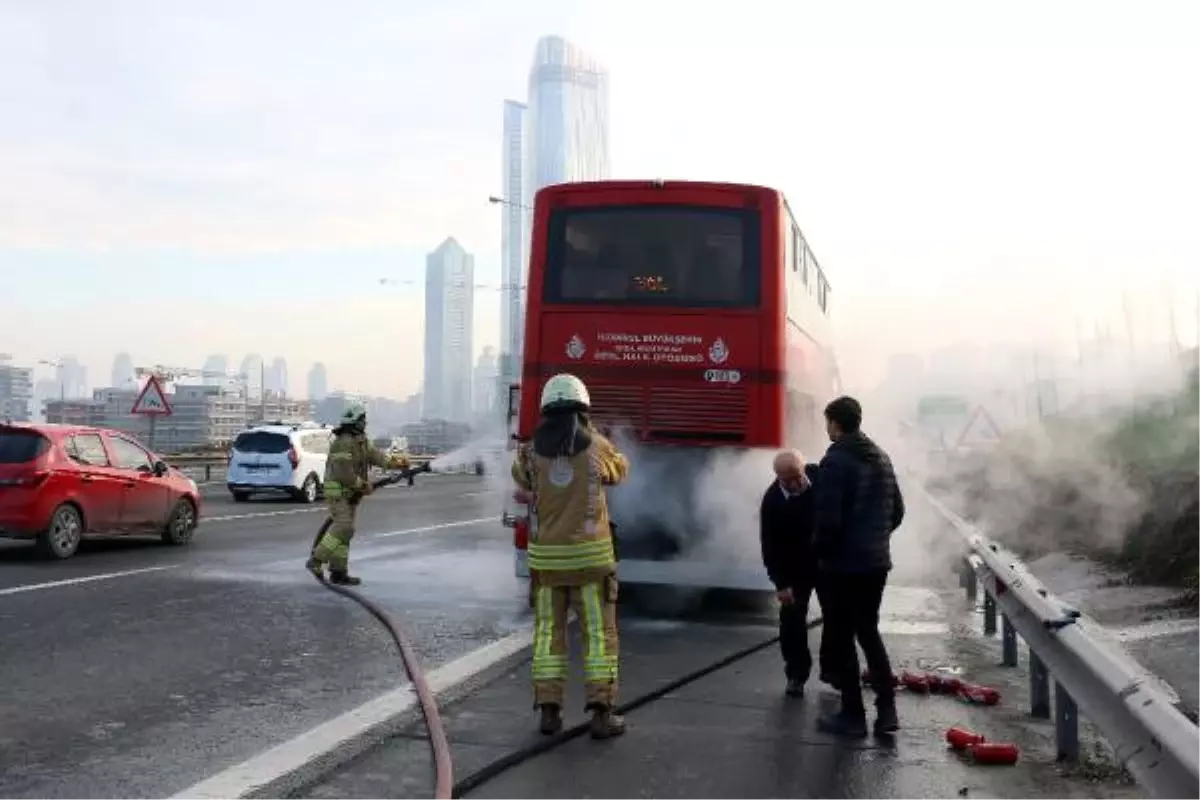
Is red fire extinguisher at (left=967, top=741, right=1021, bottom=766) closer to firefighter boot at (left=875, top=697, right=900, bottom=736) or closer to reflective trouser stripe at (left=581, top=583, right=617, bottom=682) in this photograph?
firefighter boot at (left=875, top=697, right=900, bottom=736)

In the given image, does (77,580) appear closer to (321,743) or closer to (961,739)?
(321,743)

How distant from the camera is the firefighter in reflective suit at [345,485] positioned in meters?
11.5

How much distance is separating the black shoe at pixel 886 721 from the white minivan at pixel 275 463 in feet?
67.6

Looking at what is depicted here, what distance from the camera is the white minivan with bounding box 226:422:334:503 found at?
2539cm

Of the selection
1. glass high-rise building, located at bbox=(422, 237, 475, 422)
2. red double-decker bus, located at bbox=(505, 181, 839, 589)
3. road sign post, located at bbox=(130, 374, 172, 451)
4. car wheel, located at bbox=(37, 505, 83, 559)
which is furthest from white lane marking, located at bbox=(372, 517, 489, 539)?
glass high-rise building, located at bbox=(422, 237, 475, 422)

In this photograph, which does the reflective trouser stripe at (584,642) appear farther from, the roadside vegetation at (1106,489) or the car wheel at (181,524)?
the car wheel at (181,524)

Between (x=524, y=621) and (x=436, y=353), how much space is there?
417 feet

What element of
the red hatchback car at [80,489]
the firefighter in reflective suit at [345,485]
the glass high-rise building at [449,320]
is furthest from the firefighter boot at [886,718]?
the glass high-rise building at [449,320]

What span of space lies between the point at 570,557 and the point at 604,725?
0.86 metres

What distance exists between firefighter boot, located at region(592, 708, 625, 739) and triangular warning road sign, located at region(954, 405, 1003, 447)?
1684cm

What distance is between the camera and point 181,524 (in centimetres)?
1555

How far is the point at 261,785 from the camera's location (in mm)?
4793

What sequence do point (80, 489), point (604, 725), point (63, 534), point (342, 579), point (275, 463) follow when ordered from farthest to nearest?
point (275, 463)
point (80, 489)
point (63, 534)
point (342, 579)
point (604, 725)

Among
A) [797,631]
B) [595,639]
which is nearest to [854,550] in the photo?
[797,631]
